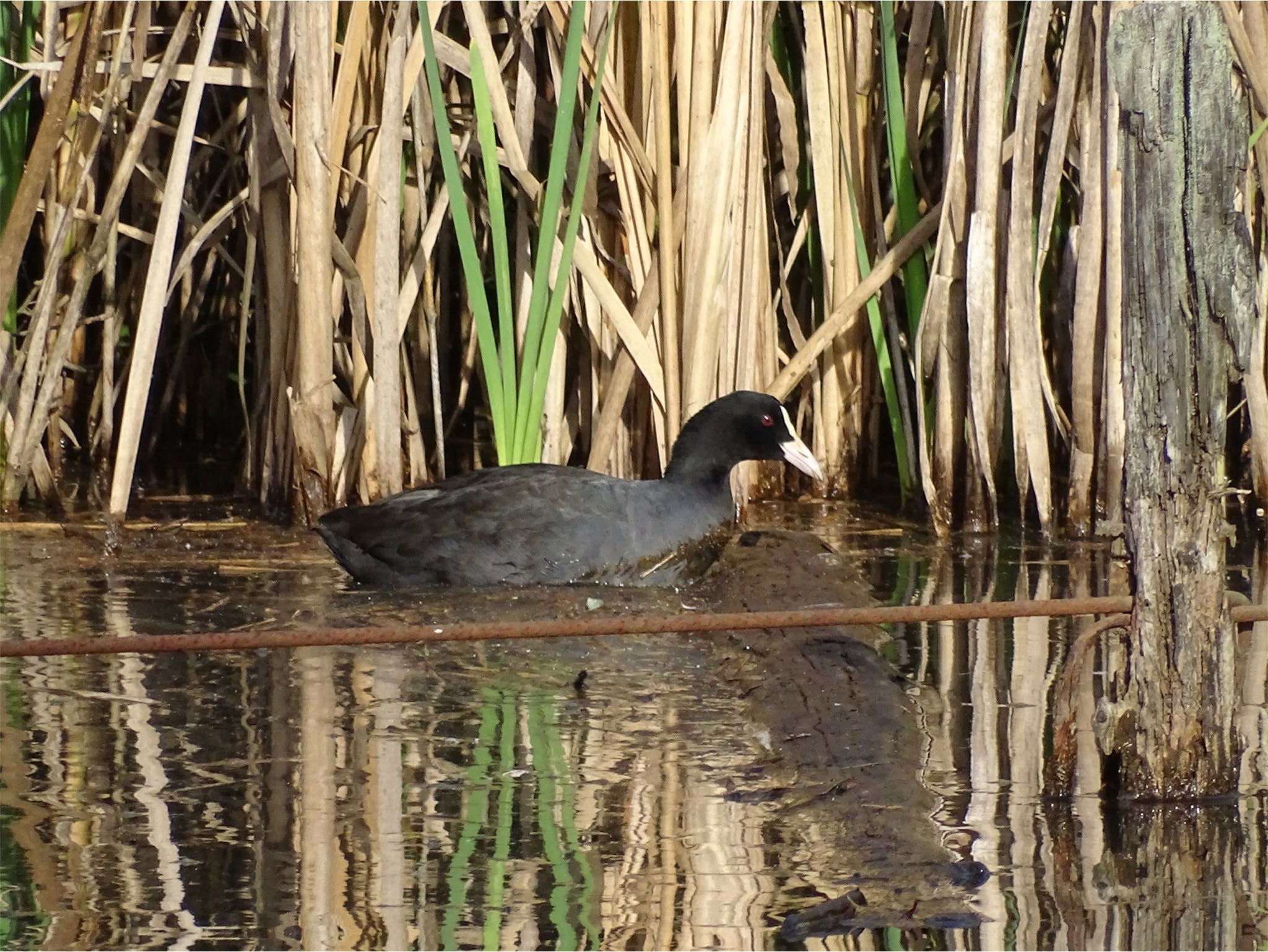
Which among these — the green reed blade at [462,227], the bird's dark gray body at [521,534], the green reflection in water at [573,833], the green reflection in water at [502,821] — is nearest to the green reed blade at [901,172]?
the bird's dark gray body at [521,534]

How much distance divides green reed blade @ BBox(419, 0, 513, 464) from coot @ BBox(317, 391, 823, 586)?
11.3 inches

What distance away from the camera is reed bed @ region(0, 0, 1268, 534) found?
5176mm

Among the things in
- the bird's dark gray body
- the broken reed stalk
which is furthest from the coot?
the broken reed stalk

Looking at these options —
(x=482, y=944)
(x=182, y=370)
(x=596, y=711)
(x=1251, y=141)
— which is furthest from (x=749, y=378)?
(x=482, y=944)

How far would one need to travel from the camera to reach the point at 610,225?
5809mm

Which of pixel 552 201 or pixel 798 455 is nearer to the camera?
pixel 552 201

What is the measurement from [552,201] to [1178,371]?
2.37 meters

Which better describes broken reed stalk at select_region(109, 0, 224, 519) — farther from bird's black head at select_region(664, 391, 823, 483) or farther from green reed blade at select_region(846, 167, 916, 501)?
Result: green reed blade at select_region(846, 167, 916, 501)

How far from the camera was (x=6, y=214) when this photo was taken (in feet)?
18.6

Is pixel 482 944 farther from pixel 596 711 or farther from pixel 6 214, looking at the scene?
pixel 6 214

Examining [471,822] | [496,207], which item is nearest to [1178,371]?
[471,822]

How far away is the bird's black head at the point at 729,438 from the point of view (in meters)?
5.11

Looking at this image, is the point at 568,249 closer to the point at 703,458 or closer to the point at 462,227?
the point at 462,227

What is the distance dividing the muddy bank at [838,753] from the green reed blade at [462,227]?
2.75ft
